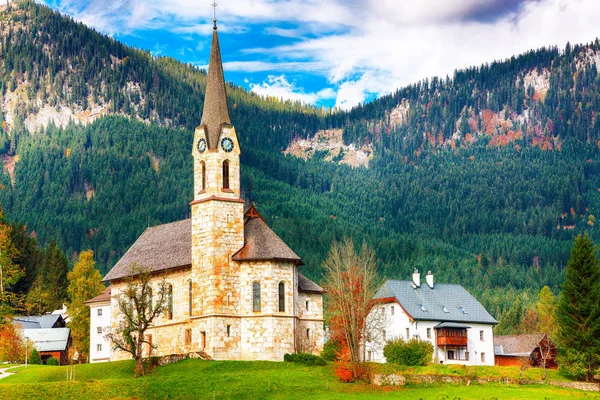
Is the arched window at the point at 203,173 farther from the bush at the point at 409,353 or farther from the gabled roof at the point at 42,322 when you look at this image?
the gabled roof at the point at 42,322

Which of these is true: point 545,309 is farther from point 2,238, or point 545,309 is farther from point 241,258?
point 2,238

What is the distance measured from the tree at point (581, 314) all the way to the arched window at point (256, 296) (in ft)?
78.4

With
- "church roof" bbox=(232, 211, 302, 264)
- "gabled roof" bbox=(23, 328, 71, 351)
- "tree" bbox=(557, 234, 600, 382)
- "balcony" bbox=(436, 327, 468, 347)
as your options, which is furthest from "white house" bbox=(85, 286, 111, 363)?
"tree" bbox=(557, 234, 600, 382)

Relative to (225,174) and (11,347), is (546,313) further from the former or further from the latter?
(11,347)

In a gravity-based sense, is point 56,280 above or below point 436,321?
above

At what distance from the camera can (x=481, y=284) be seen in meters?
199

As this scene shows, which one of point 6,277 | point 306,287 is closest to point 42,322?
point 306,287

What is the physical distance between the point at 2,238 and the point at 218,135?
26.9m

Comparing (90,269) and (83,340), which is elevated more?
(90,269)

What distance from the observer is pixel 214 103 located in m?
83.1

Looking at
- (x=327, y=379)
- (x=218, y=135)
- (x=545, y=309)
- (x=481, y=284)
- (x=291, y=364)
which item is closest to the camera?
(x=327, y=379)

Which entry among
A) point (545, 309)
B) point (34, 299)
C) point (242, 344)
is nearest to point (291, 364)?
point (242, 344)

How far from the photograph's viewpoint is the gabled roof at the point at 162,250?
84.3 m

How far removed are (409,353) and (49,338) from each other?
47.4 metres
